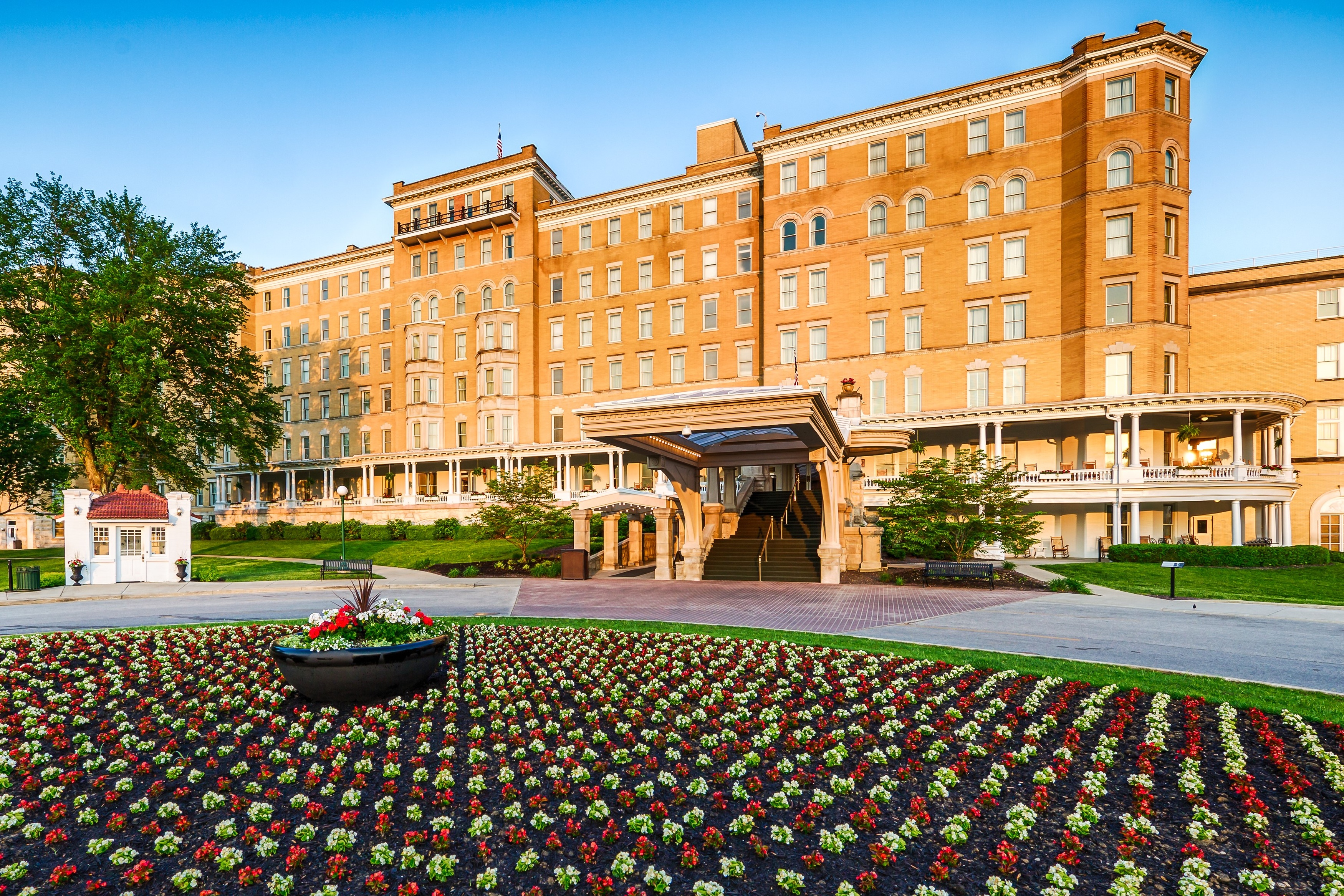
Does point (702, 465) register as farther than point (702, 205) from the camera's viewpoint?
No

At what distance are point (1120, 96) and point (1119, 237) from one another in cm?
713

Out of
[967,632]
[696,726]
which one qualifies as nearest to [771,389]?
[967,632]

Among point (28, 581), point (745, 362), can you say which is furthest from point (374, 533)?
point (745, 362)

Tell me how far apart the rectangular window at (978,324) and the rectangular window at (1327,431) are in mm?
15954

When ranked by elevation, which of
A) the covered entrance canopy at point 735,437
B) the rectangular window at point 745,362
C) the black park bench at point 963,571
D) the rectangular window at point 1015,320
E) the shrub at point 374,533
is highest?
the rectangular window at point 1015,320

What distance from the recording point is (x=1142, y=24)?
107 ft

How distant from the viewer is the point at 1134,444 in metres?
29.5

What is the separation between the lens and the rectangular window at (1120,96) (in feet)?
108

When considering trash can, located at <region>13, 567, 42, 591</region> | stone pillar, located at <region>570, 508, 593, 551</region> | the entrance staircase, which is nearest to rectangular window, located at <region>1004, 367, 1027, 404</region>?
the entrance staircase

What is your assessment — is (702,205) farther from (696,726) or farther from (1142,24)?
(696,726)

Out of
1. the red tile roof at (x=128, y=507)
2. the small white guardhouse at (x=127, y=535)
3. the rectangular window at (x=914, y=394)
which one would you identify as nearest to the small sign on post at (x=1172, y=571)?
the rectangular window at (x=914, y=394)

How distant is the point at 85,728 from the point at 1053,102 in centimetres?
4393

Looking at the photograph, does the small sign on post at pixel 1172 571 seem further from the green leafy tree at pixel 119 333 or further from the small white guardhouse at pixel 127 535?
the green leafy tree at pixel 119 333

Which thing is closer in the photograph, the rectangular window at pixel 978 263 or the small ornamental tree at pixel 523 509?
the small ornamental tree at pixel 523 509
